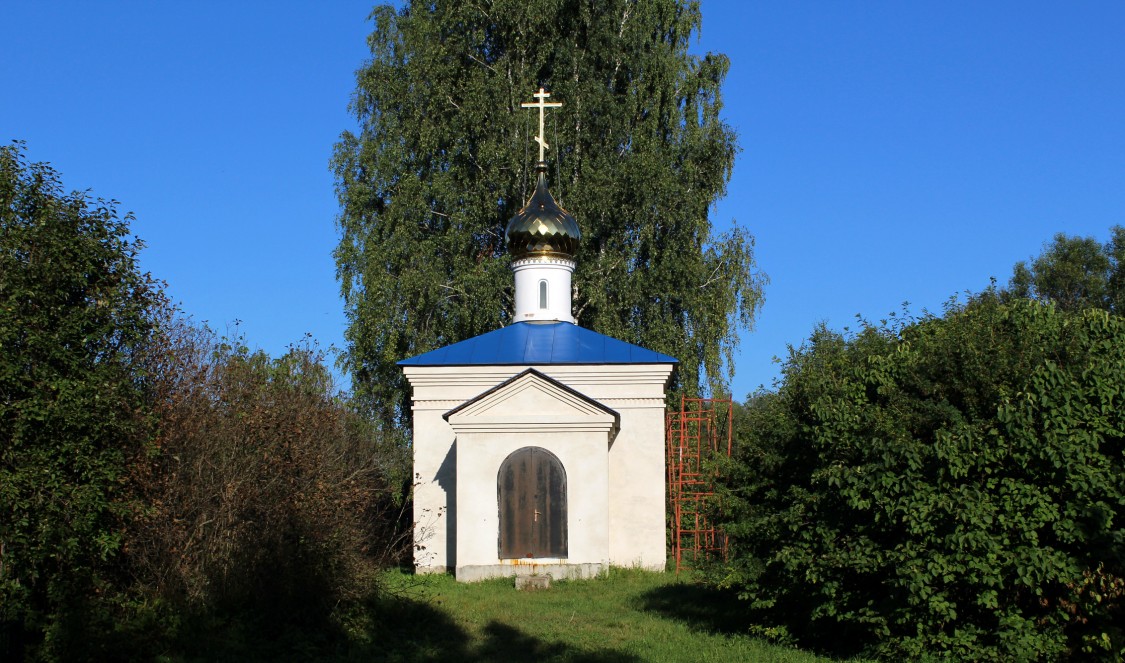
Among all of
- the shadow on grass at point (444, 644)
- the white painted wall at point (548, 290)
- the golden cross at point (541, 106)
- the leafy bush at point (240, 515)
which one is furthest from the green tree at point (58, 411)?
the golden cross at point (541, 106)

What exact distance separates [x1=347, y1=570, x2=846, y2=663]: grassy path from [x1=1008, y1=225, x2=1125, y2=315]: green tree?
88.0 ft

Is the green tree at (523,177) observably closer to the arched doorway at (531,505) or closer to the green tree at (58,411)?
the arched doorway at (531,505)

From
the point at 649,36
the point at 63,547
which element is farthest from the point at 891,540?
the point at 649,36

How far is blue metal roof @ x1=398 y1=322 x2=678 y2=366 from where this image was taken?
19047 mm

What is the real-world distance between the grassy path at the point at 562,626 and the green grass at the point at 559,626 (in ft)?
0.04

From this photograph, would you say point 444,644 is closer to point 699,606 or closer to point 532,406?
point 699,606

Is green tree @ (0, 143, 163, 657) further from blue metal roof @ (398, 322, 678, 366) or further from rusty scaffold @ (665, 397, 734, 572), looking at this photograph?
rusty scaffold @ (665, 397, 734, 572)

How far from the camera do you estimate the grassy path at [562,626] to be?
10.8 m

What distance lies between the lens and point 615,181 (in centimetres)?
2467

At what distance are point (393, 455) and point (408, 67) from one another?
8.91m

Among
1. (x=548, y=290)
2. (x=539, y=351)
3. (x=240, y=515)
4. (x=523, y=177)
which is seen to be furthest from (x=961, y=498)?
(x=523, y=177)

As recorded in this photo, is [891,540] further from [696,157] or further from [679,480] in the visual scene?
[696,157]

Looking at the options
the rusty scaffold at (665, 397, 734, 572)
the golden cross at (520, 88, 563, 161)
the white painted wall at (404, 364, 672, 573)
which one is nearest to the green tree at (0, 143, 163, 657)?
the white painted wall at (404, 364, 672, 573)

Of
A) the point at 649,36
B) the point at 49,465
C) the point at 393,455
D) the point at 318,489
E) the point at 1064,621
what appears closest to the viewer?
the point at 1064,621
